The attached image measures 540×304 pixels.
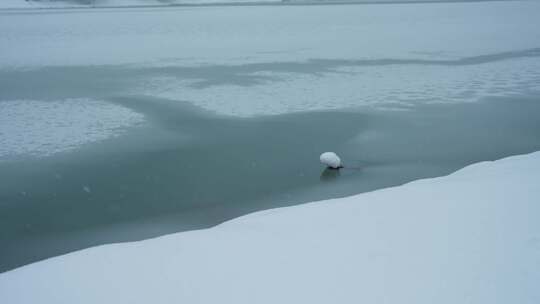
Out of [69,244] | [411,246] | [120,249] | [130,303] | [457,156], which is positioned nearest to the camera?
[130,303]

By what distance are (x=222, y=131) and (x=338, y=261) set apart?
25.0 feet

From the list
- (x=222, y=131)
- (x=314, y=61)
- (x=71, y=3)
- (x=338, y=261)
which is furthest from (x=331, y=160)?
(x=71, y=3)

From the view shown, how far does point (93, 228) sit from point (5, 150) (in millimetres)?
4570

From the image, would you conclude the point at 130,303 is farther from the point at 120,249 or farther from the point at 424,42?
the point at 424,42

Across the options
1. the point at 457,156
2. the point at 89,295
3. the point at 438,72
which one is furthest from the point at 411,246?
the point at 438,72

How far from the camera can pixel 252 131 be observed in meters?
11.9

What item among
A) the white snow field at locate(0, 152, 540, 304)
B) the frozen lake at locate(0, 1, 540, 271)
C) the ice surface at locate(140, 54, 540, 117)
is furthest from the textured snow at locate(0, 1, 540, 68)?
the white snow field at locate(0, 152, 540, 304)

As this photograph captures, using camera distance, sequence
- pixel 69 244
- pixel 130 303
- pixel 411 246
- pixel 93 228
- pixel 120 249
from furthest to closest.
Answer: pixel 93 228
pixel 69 244
pixel 120 249
pixel 411 246
pixel 130 303

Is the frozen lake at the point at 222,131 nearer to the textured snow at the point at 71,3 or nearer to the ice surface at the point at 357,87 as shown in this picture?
the ice surface at the point at 357,87

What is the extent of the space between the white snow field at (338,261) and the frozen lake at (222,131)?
1982 millimetres

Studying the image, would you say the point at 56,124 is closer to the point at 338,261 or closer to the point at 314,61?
the point at 338,261

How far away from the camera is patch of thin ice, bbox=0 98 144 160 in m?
10.8

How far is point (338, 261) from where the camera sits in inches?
185

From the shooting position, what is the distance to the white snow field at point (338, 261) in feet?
13.4
